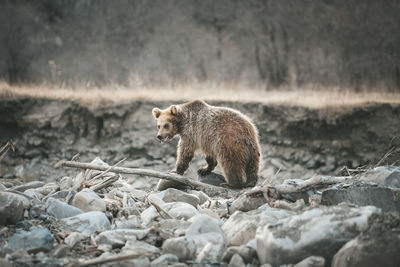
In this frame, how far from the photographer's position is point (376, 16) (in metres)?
18.1

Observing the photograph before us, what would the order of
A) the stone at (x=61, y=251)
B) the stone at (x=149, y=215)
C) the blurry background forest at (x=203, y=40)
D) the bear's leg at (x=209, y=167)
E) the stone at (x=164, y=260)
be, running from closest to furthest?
the stone at (x=164, y=260) < the stone at (x=61, y=251) < the stone at (x=149, y=215) < the bear's leg at (x=209, y=167) < the blurry background forest at (x=203, y=40)

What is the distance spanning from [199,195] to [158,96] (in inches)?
308

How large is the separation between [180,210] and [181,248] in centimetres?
128

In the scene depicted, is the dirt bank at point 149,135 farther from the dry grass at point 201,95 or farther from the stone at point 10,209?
the stone at point 10,209

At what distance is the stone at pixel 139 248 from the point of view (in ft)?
10.1

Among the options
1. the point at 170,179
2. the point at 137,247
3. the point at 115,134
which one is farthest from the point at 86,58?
the point at 137,247

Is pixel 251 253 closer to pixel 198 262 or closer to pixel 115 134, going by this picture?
pixel 198 262

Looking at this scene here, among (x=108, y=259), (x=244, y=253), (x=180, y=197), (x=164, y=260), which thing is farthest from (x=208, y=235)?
(x=180, y=197)

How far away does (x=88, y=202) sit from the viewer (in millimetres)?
4207

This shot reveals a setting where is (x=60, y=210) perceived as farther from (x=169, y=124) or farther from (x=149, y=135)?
(x=149, y=135)

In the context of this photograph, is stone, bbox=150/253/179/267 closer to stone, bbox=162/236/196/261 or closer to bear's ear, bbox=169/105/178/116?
stone, bbox=162/236/196/261

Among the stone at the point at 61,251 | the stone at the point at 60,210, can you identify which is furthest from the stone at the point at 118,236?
the stone at the point at 60,210

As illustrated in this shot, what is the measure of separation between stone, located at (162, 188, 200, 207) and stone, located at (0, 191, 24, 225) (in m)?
1.83

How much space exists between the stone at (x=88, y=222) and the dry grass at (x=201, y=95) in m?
8.81
